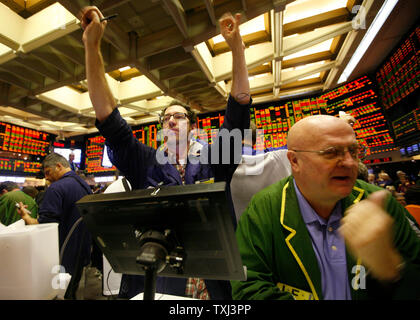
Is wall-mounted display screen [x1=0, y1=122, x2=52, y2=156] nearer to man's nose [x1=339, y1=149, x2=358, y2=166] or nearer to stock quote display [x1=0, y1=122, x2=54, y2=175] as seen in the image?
stock quote display [x1=0, y1=122, x2=54, y2=175]

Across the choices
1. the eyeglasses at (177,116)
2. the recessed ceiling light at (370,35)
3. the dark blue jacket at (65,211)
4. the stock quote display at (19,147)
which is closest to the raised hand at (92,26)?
the eyeglasses at (177,116)

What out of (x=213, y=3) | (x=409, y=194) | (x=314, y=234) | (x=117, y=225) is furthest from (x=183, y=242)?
(x=213, y=3)

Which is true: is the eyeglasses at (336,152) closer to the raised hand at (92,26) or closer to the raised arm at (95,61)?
the raised arm at (95,61)

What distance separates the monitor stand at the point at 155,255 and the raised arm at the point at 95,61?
2.89 ft

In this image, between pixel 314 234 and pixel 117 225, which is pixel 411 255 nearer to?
pixel 314 234

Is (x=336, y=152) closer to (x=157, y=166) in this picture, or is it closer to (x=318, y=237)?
(x=318, y=237)

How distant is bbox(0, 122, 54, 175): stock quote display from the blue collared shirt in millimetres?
7867

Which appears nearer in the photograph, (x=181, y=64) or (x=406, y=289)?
(x=406, y=289)

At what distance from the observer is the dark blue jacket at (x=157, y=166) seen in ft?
3.81

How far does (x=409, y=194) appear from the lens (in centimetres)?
265

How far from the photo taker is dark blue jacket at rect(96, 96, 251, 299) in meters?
1.16

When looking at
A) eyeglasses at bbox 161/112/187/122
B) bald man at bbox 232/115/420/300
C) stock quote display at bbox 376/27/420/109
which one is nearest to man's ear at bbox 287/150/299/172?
bald man at bbox 232/115/420/300

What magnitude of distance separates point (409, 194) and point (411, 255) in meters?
2.22

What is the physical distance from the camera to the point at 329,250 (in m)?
1.11
